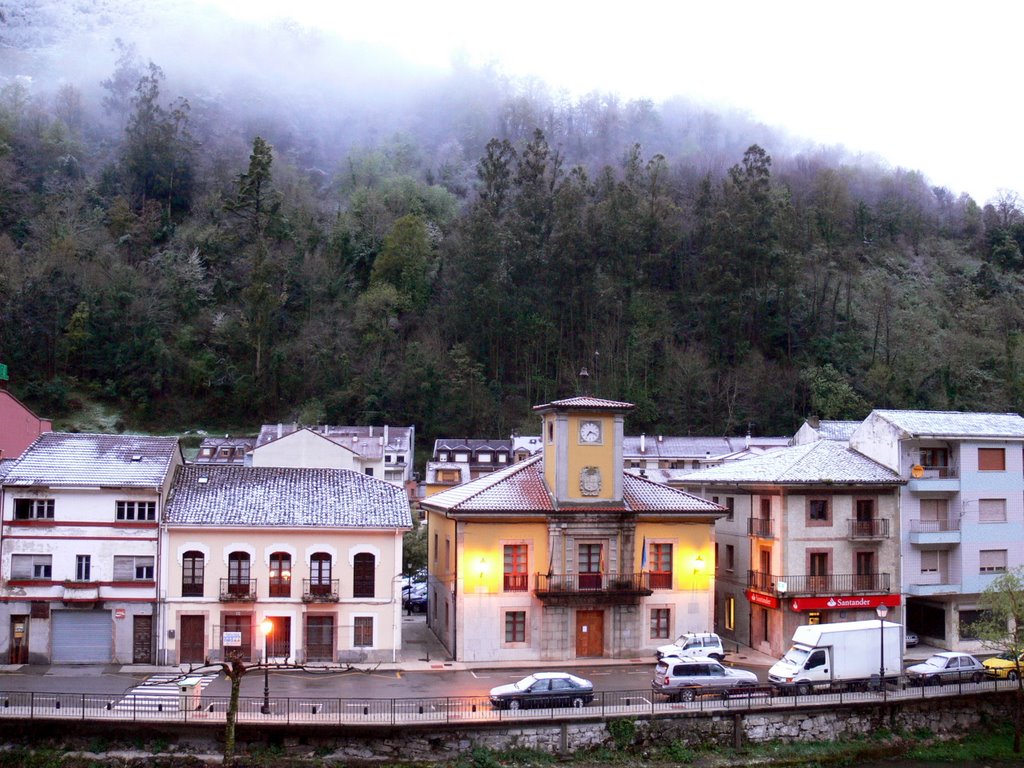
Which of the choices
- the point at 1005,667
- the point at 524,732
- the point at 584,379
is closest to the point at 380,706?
the point at 524,732

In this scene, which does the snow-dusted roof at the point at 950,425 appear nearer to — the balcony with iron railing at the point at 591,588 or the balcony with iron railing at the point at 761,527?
the balcony with iron railing at the point at 761,527

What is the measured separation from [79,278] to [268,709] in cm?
5456

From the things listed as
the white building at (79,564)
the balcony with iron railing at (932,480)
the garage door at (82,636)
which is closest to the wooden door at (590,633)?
the balcony with iron railing at (932,480)

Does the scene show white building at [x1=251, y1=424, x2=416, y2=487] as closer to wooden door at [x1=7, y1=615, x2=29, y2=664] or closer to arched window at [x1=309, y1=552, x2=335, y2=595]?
arched window at [x1=309, y1=552, x2=335, y2=595]

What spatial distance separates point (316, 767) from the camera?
2589 cm

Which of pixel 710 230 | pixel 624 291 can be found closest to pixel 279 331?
pixel 624 291

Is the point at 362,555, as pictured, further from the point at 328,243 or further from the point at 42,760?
the point at 328,243

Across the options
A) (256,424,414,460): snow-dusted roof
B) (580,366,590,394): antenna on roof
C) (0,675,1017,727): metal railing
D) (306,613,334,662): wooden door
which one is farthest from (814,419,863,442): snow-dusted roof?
(306,613,334,662): wooden door

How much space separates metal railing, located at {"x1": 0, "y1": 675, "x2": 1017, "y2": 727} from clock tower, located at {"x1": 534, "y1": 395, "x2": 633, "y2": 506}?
822 cm

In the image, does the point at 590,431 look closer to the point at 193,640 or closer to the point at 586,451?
the point at 586,451

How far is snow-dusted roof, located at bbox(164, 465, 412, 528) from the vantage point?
34469 millimetres

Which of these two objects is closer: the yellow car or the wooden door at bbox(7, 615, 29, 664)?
the yellow car

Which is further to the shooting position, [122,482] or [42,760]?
[122,482]

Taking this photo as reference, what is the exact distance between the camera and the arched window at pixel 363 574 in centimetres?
3481
